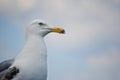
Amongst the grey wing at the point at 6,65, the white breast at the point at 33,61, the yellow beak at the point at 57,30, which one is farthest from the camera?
the yellow beak at the point at 57,30

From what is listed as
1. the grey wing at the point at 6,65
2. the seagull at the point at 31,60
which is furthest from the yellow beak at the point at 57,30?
the grey wing at the point at 6,65

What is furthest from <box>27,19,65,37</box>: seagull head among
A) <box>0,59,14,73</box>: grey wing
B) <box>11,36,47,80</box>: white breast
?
<box>0,59,14,73</box>: grey wing

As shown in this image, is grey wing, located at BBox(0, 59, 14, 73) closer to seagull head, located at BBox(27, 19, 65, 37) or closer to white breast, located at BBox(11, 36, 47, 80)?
white breast, located at BBox(11, 36, 47, 80)

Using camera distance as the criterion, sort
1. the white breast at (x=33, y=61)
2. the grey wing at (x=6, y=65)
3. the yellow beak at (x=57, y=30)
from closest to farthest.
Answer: the white breast at (x=33, y=61) < the grey wing at (x=6, y=65) < the yellow beak at (x=57, y=30)

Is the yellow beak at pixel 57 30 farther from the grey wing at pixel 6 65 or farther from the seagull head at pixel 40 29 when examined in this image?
the grey wing at pixel 6 65

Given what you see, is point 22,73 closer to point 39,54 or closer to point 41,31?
point 39,54

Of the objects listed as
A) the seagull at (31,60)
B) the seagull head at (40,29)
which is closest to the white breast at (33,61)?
the seagull at (31,60)

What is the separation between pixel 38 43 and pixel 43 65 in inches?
12.3

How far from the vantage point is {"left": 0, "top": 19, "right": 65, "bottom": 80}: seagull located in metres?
3.27

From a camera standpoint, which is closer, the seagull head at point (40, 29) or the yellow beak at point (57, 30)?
the seagull head at point (40, 29)

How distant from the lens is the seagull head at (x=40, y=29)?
364 cm

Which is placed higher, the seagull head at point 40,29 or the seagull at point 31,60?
the seagull head at point 40,29

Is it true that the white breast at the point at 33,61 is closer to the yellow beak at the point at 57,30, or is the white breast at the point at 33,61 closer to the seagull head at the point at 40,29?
the seagull head at the point at 40,29

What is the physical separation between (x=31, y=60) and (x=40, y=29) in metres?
0.47
